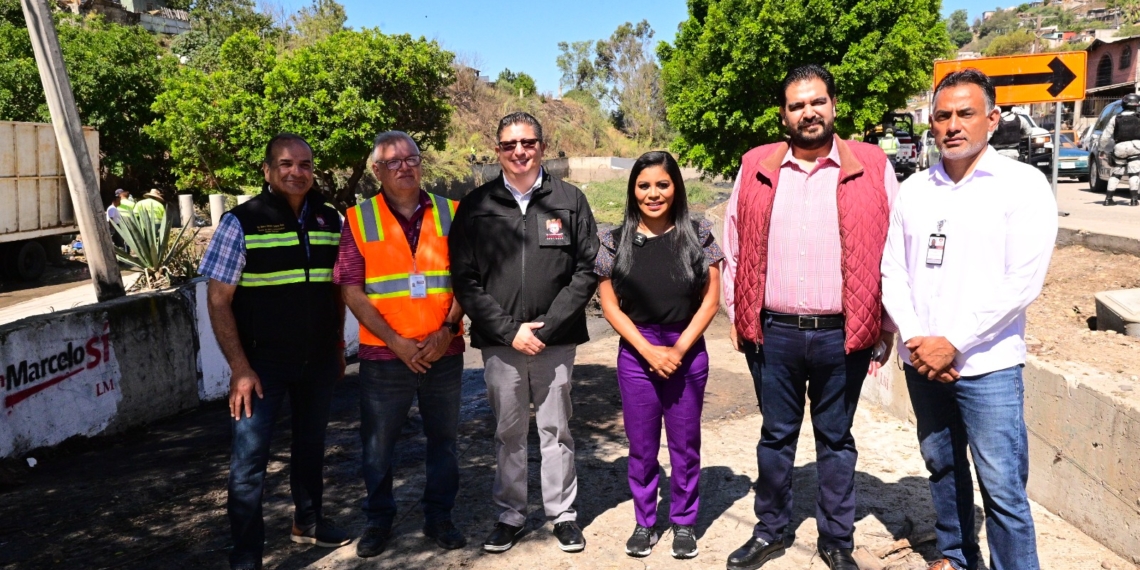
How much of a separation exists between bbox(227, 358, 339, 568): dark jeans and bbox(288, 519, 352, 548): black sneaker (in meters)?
0.20

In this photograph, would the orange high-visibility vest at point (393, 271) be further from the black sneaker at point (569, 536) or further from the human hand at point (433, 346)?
the black sneaker at point (569, 536)

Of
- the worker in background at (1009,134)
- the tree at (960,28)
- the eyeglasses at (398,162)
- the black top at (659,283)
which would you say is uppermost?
the tree at (960,28)

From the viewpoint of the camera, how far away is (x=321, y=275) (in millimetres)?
3637

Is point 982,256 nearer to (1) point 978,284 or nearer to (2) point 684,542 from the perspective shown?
(1) point 978,284

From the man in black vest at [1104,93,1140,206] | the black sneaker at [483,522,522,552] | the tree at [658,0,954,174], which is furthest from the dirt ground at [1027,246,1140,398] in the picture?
Answer: the tree at [658,0,954,174]

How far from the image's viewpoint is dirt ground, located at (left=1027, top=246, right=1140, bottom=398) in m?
4.05

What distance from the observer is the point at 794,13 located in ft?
63.9

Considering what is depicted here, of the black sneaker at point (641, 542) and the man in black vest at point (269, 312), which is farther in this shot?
the black sneaker at point (641, 542)

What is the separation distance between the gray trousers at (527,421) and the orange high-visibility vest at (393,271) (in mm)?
344

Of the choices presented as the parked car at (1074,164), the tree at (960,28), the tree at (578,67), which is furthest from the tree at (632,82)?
the tree at (960,28)

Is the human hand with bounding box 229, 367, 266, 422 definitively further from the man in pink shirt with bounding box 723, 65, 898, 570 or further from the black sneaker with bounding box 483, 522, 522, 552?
the man in pink shirt with bounding box 723, 65, 898, 570

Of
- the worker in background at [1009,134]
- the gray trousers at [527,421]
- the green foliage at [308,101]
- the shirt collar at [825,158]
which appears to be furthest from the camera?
the green foliage at [308,101]

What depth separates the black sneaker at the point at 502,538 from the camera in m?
3.74

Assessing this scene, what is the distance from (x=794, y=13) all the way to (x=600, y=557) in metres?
18.4
